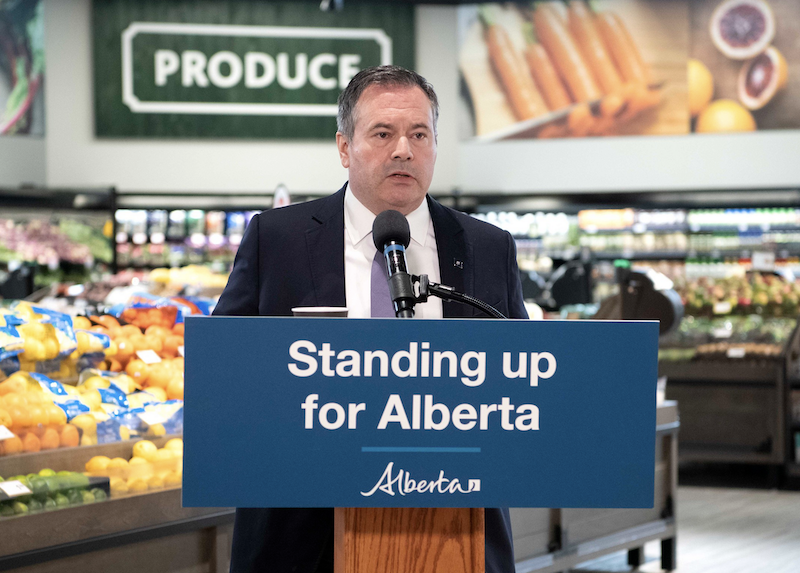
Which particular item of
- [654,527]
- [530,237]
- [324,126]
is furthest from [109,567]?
[324,126]

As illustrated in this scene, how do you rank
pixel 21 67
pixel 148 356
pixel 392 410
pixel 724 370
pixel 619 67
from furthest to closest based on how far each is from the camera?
pixel 619 67 → pixel 21 67 → pixel 724 370 → pixel 148 356 → pixel 392 410

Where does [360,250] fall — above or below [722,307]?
above

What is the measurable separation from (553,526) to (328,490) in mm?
3013

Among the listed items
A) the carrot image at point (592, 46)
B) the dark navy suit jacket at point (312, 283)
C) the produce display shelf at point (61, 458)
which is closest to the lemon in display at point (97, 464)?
the produce display shelf at point (61, 458)

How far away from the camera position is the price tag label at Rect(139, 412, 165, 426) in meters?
3.04

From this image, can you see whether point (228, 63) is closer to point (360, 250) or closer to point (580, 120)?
point (580, 120)

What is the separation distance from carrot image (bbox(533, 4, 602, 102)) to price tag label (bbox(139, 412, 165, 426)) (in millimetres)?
9231

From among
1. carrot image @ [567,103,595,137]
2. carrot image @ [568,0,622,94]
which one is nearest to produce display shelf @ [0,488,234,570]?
carrot image @ [567,103,595,137]

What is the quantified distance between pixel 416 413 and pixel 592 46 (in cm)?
1089

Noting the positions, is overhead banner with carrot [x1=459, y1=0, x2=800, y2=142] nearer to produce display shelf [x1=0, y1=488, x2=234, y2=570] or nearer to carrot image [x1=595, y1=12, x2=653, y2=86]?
carrot image [x1=595, y1=12, x2=653, y2=86]

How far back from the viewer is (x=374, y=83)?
152 cm

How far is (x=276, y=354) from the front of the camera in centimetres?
113

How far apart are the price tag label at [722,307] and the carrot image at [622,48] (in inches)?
203

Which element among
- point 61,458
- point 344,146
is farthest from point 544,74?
point 344,146
